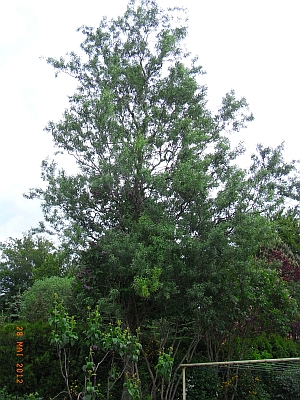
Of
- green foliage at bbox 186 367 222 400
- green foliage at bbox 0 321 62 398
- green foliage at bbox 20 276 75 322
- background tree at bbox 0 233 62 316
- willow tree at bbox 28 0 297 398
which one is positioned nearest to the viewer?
willow tree at bbox 28 0 297 398

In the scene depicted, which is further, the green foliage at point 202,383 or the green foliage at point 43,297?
the green foliage at point 43,297

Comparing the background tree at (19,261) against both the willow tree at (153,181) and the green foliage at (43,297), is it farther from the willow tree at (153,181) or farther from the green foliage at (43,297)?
the willow tree at (153,181)

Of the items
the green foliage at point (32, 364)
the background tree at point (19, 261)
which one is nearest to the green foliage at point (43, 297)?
the green foliage at point (32, 364)

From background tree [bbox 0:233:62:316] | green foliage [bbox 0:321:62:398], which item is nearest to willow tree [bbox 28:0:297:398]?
green foliage [bbox 0:321:62:398]

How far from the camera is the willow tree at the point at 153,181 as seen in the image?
300 inches

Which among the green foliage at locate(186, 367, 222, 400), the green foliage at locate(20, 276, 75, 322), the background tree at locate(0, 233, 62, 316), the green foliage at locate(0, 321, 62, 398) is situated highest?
the background tree at locate(0, 233, 62, 316)

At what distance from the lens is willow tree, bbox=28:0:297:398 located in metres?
7.61

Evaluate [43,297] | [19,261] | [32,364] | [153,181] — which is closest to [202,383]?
[32,364]

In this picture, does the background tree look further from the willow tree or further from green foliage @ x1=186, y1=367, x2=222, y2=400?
green foliage @ x1=186, y1=367, x2=222, y2=400

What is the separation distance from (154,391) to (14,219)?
24.7 feet

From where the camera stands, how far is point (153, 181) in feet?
26.1

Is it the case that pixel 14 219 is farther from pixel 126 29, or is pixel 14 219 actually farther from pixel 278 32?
pixel 278 32

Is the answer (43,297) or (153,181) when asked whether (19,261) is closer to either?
(43,297)

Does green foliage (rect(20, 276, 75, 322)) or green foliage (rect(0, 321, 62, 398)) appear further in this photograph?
green foliage (rect(20, 276, 75, 322))
